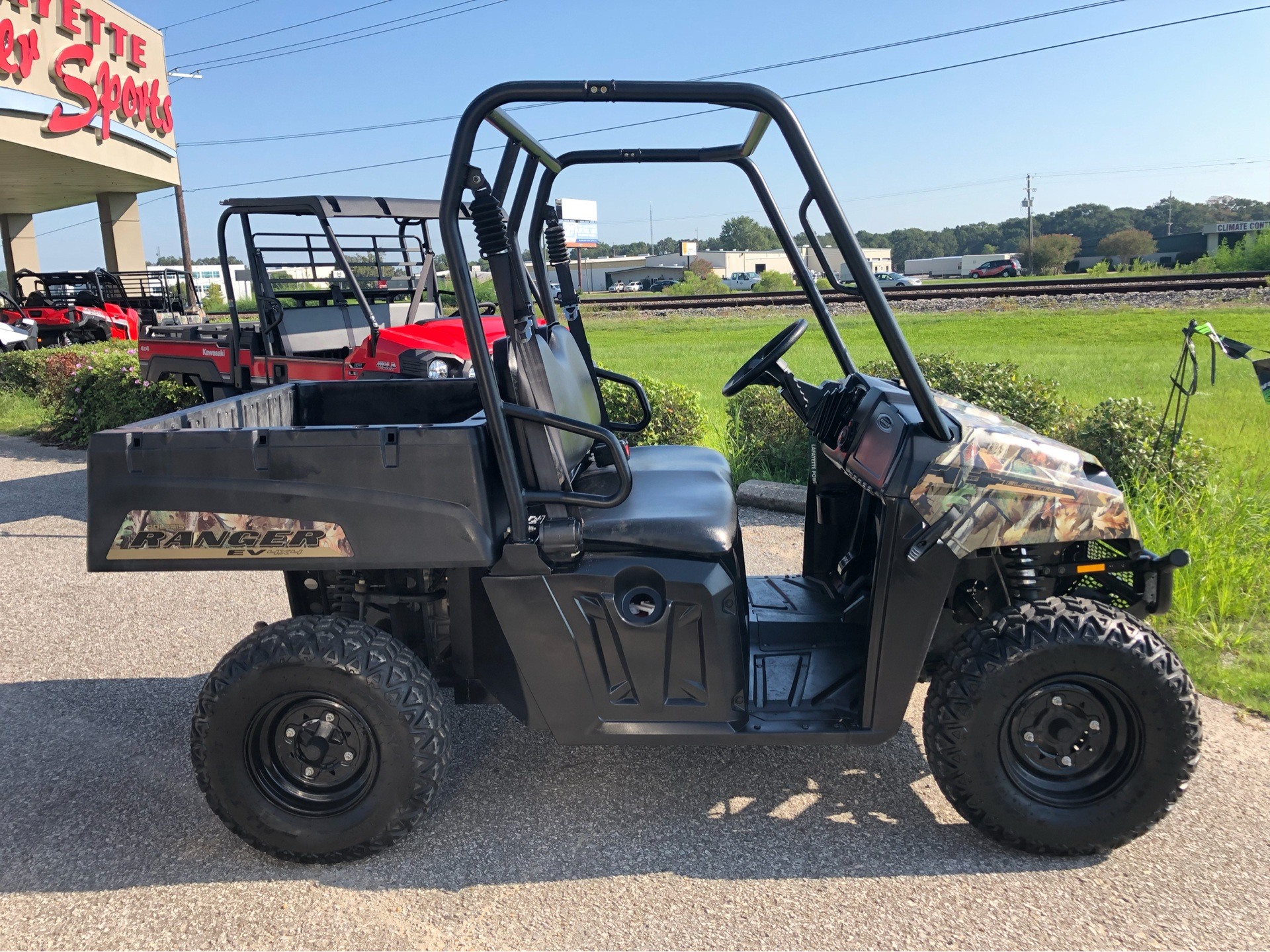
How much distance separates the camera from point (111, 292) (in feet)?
75.7

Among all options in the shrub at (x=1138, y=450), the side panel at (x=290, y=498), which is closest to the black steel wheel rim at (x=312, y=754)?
the side panel at (x=290, y=498)

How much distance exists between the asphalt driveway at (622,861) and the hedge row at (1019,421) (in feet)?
7.03

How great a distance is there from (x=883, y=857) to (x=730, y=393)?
1.66 m

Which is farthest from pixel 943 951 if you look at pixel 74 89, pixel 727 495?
pixel 74 89

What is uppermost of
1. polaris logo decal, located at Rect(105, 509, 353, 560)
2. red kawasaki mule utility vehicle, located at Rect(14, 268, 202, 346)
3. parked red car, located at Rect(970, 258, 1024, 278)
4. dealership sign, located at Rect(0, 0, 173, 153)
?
dealership sign, located at Rect(0, 0, 173, 153)

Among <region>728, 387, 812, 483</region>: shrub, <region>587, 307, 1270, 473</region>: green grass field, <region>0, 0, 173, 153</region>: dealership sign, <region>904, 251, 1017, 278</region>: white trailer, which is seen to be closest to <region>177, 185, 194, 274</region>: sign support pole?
<region>0, 0, 173, 153</region>: dealership sign

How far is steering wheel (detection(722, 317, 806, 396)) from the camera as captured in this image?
3410 mm

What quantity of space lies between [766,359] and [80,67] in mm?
23375

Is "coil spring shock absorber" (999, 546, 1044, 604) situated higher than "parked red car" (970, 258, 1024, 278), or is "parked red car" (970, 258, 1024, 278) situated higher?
"parked red car" (970, 258, 1024, 278)

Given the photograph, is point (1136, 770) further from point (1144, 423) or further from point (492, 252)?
point (1144, 423)

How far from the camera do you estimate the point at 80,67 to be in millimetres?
21047

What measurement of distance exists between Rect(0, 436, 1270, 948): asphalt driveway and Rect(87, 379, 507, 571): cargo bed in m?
0.90

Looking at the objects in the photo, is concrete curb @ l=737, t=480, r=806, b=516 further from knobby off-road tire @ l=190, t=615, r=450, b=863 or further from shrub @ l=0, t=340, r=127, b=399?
shrub @ l=0, t=340, r=127, b=399

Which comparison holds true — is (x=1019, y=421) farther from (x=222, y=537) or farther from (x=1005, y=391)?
(x=222, y=537)
